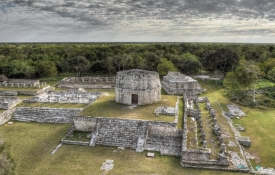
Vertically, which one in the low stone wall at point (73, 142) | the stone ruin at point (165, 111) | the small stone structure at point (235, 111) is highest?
the stone ruin at point (165, 111)

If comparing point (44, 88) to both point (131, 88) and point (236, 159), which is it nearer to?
point (131, 88)

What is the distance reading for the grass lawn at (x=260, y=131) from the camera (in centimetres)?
1459

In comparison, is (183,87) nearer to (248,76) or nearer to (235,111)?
(248,76)

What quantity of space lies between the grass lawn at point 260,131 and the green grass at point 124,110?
6.24 metres

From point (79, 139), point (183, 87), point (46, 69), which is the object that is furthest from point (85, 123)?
point (46, 69)

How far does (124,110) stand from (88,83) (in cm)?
1840

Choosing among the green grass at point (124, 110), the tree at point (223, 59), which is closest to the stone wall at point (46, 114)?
the green grass at point (124, 110)

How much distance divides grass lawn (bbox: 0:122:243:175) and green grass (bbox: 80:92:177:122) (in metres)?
3.24

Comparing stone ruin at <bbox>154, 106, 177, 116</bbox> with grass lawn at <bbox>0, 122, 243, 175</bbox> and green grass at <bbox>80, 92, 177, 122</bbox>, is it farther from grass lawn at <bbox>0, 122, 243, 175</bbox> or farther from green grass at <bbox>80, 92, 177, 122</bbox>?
grass lawn at <bbox>0, 122, 243, 175</bbox>

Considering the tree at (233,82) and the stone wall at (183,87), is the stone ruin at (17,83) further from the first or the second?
the tree at (233,82)

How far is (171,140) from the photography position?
16062 millimetres

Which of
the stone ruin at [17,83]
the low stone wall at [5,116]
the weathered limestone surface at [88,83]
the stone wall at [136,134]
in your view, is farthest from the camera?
the weathered limestone surface at [88,83]

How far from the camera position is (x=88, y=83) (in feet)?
120

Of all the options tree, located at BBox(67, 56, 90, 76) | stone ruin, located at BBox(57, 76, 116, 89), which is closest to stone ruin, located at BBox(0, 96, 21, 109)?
stone ruin, located at BBox(57, 76, 116, 89)
